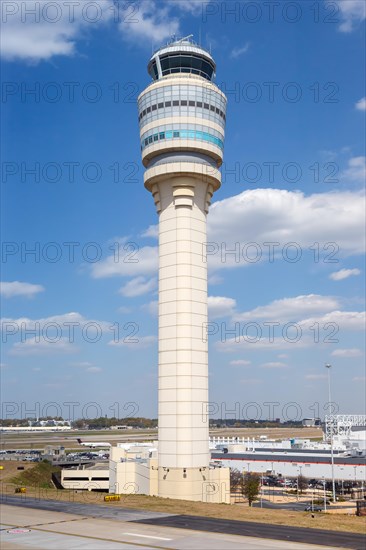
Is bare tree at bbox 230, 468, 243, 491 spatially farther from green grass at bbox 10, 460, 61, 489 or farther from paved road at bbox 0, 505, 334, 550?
paved road at bbox 0, 505, 334, 550

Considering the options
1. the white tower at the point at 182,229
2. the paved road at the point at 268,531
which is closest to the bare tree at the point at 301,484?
the white tower at the point at 182,229

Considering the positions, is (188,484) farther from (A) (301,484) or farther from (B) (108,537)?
(A) (301,484)

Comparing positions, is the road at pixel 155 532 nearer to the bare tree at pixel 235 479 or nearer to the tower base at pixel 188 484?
the tower base at pixel 188 484

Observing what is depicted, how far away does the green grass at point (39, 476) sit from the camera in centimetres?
8731

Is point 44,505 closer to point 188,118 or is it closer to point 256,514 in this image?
point 256,514

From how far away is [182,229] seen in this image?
62344 millimetres

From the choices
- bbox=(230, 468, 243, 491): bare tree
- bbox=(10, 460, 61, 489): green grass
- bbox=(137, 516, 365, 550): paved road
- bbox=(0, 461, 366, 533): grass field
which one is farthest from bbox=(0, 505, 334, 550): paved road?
bbox=(230, 468, 243, 491): bare tree

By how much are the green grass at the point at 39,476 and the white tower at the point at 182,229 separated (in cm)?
3519

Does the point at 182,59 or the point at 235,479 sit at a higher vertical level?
the point at 182,59

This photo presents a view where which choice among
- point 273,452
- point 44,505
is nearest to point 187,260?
point 44,505

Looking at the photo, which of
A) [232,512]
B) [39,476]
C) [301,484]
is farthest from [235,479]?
[232,512]

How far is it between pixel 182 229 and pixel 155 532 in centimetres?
3461

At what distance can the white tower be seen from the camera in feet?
195

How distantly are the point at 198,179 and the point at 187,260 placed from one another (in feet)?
31.3
